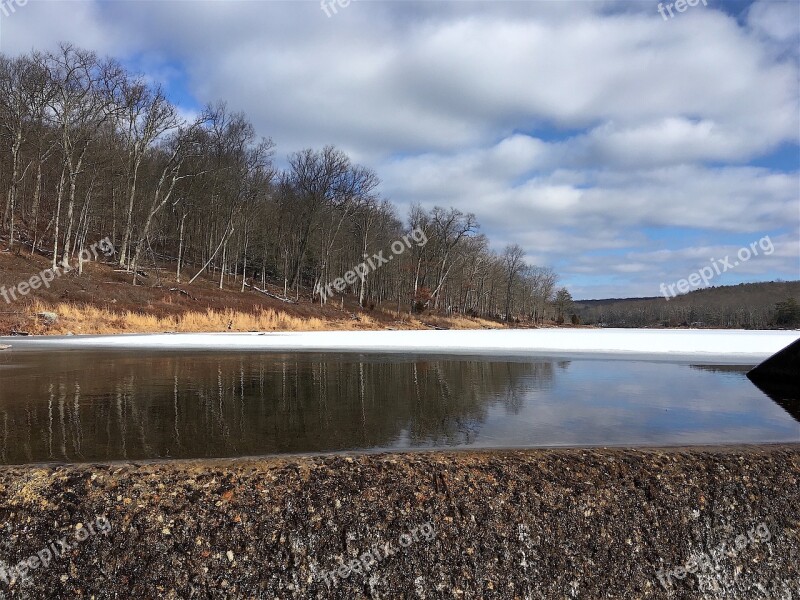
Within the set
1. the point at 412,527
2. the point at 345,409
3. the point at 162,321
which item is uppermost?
the point at 162,321

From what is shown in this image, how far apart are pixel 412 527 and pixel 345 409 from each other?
260 centimetres

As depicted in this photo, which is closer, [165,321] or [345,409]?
[345,409]

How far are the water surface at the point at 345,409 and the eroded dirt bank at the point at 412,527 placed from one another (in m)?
0.49

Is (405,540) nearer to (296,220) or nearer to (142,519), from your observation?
(142,519)

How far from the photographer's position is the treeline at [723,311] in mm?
90500

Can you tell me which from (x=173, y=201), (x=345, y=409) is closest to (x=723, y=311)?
(x=173, y=201)

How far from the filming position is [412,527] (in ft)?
10.4

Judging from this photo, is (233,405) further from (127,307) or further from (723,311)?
(723,311)

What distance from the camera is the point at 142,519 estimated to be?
117 inches

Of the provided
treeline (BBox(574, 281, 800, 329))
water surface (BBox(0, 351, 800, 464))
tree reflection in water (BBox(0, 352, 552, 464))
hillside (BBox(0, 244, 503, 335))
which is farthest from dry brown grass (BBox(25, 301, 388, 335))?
treeline (BBox(574, 281, 800, 329))

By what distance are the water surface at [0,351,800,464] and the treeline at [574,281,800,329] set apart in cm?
8750

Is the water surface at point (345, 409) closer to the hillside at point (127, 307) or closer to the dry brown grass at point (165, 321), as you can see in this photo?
the dry brown grass at point (165, 321)

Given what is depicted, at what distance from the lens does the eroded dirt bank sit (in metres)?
2.85

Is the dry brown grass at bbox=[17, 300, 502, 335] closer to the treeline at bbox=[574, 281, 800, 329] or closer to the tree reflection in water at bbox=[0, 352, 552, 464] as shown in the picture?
the tree reflection in water at bbox=[0, 352, 552, 464]
